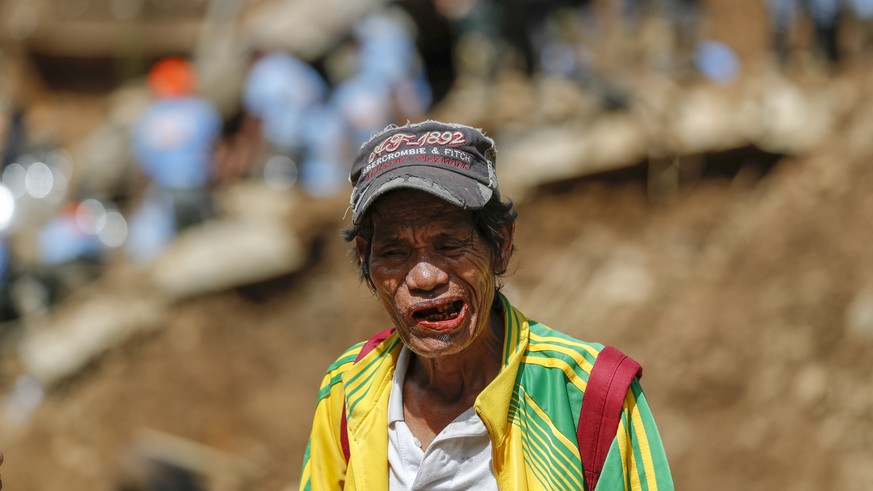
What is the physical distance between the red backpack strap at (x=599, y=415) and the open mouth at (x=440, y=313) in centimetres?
34

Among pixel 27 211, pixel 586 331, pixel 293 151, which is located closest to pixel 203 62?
pixel 27 211

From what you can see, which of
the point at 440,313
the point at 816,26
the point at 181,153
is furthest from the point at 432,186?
→ the point at 816,26

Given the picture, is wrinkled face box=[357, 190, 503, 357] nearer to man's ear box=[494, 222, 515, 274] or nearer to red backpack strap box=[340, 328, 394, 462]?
man's ear box=[494, 222, 515, 274]

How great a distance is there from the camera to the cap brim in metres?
1.99

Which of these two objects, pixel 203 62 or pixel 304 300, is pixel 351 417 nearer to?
pixel 304 300

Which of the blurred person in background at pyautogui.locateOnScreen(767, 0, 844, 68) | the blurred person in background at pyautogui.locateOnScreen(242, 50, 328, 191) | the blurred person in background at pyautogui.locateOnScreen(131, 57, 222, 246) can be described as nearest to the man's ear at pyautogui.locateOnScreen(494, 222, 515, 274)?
the blurred person in background at pyautogui.locateOnScreen(131, 57, 222, 246)

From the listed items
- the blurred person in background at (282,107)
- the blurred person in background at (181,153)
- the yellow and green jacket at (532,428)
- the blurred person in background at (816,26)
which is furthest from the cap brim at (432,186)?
the blurred person in background at (816,26)

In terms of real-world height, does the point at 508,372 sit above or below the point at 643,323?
below

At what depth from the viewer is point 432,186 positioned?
1990mm

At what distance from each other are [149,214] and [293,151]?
57.9 inches

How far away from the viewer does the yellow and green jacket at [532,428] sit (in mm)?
2010

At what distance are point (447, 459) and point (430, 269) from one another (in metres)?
0.43

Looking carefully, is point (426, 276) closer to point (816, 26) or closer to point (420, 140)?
point (420, 140)

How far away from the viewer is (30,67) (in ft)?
46.9
